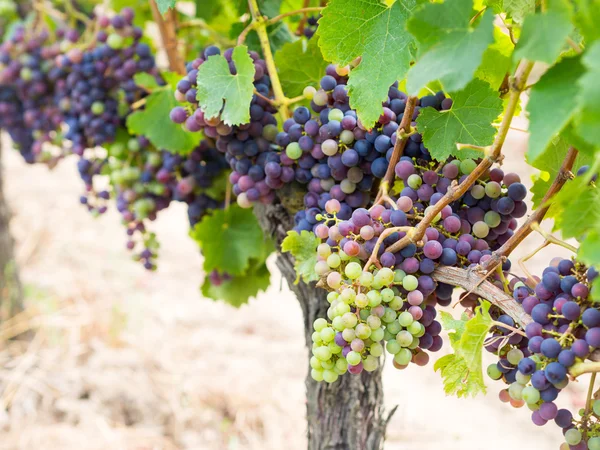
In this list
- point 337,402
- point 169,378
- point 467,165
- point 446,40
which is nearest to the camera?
point 446,40

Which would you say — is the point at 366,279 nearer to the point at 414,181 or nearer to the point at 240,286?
the point at 414,181

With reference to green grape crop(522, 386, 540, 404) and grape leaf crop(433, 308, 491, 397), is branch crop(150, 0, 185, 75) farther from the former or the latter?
green grape crop(522, 386, 540, 404)

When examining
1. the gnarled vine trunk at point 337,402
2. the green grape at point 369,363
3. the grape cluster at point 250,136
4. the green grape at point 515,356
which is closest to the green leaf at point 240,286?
the gnarled vine trunk at point 337,402

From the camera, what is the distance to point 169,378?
9.34 ft

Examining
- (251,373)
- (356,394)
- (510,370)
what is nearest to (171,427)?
(251,373)

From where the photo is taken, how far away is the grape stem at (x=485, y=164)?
1.86 feet

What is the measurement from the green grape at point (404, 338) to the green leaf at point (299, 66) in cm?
49

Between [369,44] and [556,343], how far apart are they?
419mm

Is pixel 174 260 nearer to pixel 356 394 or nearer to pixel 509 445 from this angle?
pixel 509 445

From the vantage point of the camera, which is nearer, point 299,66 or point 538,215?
point 538,215

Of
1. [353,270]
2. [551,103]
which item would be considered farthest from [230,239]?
[551,103]

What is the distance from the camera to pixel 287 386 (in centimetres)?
300

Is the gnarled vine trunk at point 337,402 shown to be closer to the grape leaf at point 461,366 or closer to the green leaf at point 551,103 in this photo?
the grape leaf at point 461,366

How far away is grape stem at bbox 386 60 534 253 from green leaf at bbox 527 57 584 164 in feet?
0.22
